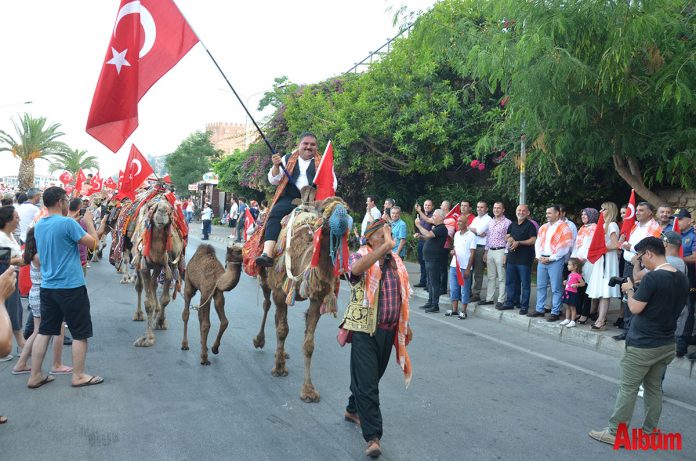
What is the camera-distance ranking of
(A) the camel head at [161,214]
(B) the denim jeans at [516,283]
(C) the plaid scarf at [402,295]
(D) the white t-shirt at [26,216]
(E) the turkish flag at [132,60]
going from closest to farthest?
1. (C) the plaid scarf at [402,295]
2. (E) the turkish flag at [132,60]
3. (A) the camel head at [161,214]
4. (D) the white t-shirt at [26,216]
5. (B) the denim jeans at [516,283]

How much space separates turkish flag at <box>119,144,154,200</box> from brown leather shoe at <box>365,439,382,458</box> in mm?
7833

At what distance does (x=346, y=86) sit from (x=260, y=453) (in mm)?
17473

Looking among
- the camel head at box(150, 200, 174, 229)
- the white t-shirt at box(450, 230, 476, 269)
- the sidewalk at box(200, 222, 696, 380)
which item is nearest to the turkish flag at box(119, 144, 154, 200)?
the camel head at box(150, 200, 174, 229)

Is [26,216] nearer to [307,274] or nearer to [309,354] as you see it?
[307,274]

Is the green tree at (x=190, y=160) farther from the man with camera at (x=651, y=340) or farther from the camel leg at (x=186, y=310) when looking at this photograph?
the man with camera at (x=651, y=340)

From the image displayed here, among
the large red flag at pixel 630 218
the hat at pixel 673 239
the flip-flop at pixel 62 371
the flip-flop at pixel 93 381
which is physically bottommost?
the flip-flop at pixel 62 371

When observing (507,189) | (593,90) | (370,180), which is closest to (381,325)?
(593,90)

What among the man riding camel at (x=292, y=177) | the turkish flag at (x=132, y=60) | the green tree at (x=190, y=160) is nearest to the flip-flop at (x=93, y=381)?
the man riding camel at (x=292, y=177)

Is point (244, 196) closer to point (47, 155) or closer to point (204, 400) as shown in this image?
point (47, 155)

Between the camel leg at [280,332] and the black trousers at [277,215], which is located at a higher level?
the black trousers at [277,215]

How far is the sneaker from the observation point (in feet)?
17.1

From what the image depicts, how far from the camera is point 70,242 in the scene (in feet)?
20.3

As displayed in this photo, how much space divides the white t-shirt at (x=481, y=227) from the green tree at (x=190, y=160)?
46470 mm

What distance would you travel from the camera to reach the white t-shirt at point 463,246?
37.2 ft
